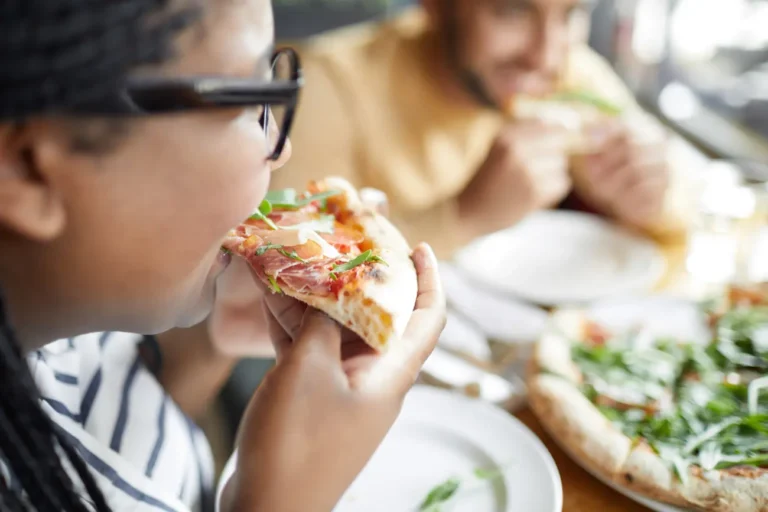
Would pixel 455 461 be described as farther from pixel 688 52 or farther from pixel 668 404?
pixel 688 52

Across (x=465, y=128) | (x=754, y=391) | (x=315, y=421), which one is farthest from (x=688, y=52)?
(x=315, y=421)

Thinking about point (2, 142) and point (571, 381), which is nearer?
point (2, 142)

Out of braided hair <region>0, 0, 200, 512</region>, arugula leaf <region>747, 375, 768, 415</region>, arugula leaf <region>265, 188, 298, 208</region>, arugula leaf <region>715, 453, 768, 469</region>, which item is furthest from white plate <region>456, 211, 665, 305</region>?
braided hair <region>0, 0, 200, 512</region>

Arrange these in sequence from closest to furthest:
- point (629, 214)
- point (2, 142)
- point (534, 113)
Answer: point (2, 142), point (629, 214), point (534, 113)

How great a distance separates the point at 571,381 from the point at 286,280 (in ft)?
1.94

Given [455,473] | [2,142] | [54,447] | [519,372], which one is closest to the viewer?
[2,142]

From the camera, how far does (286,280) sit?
2.88ft

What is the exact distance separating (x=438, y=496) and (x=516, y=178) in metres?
1.24

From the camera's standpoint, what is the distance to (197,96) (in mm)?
623

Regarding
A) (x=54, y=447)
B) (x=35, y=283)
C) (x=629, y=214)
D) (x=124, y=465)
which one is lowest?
(x=629, y=214)

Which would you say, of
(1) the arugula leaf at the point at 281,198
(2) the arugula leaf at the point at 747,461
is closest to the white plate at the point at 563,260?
(2) the arugula leaf at the point at 747,461

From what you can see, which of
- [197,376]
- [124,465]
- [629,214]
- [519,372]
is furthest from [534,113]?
[124,465]

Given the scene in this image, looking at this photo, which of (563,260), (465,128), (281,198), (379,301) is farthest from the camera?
(465,128)

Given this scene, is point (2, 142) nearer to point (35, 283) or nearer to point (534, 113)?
point (35, 283)
